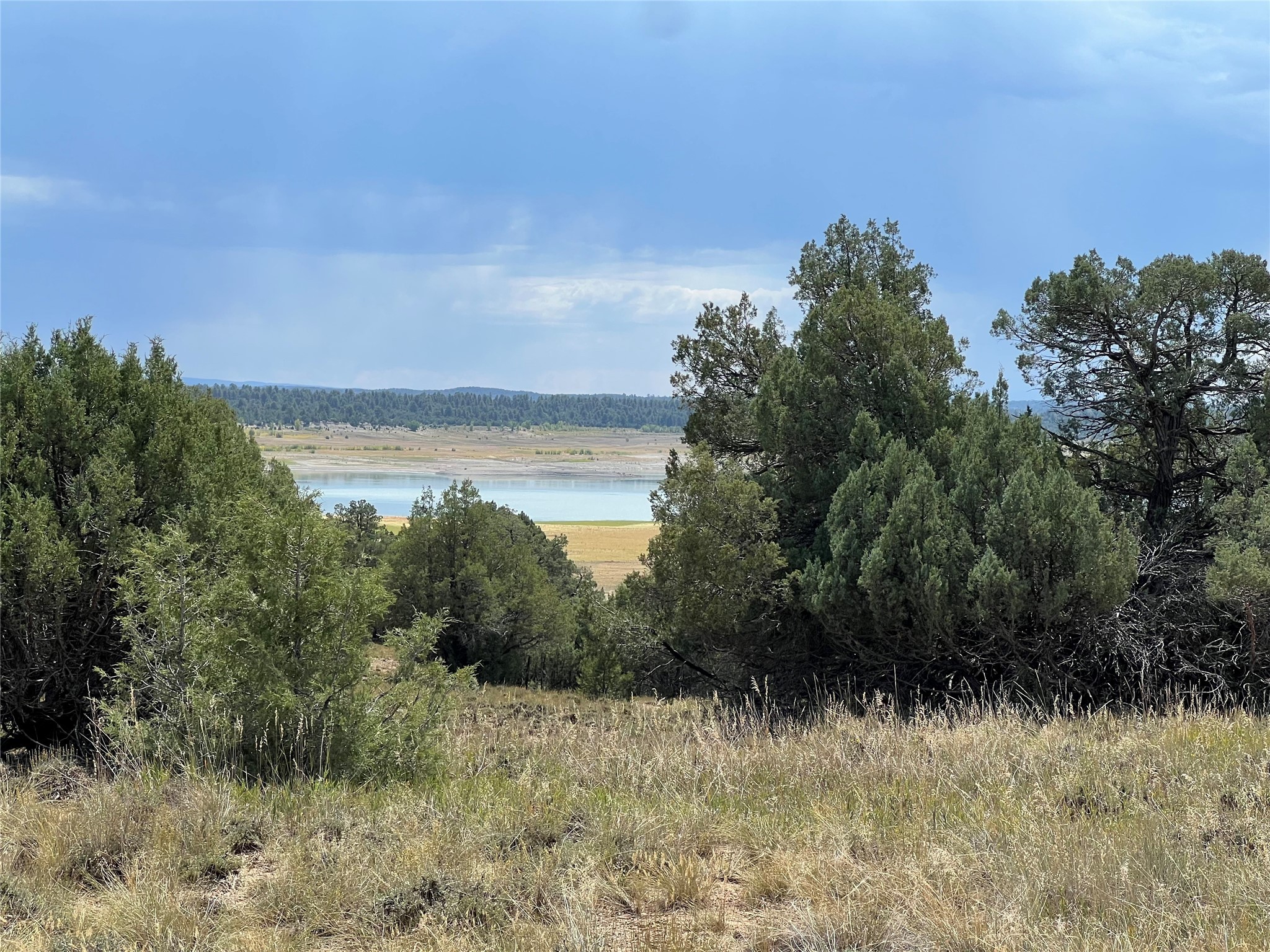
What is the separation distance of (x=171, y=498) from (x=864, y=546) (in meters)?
8.82

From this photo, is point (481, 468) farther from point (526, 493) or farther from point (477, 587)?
point (477, 587)

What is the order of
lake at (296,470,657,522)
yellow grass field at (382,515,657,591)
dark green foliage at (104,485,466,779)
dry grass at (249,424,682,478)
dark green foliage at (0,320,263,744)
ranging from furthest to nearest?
dry grass at (249,424,682,478) < lake at (296,470,657,522) < yellow grass field at (382,515,657,591) < dark green foliage at (0,320,263,744) < dark green foliage at (104,485,466,779)

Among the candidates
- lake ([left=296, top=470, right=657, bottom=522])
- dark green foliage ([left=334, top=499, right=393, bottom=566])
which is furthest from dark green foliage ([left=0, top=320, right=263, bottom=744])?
lake ([left=296, top=470, right=657, bottom=522])

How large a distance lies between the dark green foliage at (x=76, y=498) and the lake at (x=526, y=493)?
183 ft

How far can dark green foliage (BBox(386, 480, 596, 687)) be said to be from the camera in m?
29.9

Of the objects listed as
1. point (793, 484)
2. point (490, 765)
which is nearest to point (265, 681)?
point (490, 765)

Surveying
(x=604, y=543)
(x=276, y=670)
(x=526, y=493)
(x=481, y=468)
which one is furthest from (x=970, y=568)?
(x=481, y=468)

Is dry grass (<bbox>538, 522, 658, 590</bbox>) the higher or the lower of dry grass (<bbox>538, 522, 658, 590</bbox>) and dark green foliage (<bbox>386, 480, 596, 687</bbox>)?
the lower

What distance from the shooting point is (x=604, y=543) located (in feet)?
226

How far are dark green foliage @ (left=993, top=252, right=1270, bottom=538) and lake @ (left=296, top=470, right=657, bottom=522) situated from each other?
5391cm

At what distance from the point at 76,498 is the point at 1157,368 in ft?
51.9

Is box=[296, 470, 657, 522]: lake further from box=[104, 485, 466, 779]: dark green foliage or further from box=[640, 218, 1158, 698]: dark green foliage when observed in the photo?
box=[104, 485, 466, 779]: dark green foliage

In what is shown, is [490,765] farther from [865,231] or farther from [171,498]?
[865,231]

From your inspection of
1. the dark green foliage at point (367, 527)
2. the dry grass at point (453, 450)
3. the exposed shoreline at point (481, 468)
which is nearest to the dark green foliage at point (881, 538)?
the dark green foliage at point (367, 527)
